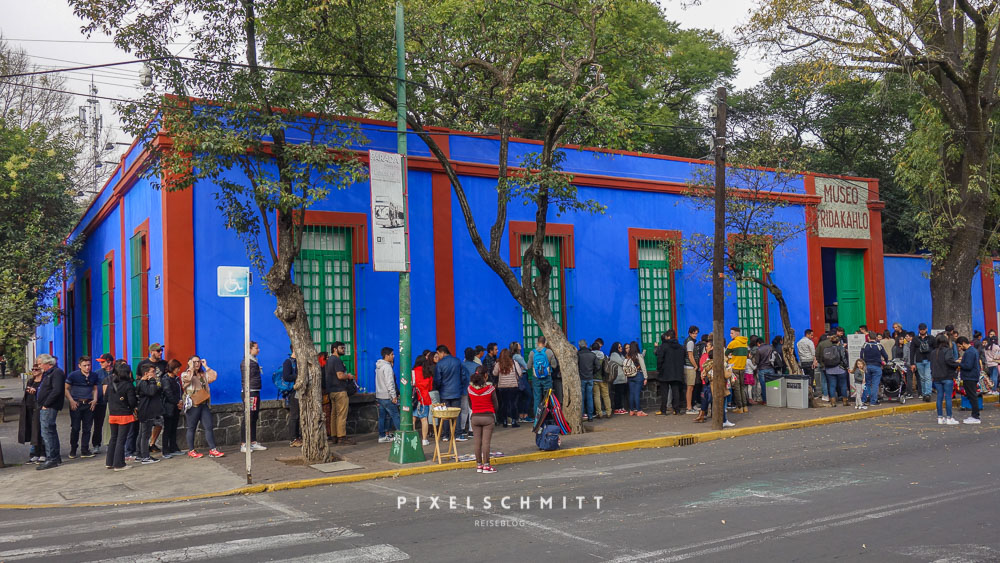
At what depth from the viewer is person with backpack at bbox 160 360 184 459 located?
1308 centimetres

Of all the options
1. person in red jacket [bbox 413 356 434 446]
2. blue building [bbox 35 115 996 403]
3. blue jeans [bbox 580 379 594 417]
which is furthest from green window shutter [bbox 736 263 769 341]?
person in red jacket [bbox 413 356 434 446]

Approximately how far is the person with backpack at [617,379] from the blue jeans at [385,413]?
17.1 feet

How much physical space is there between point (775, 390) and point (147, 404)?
43.9 ft

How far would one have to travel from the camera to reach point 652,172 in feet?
69.6

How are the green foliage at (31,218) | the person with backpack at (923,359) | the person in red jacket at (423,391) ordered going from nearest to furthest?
1. the person in red jacket at (423,391)
2. the person with backpack at (923,359)
3. the green foliage at (31,218)

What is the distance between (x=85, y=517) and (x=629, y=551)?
6419mm

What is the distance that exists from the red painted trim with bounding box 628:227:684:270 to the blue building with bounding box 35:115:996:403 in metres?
0.04

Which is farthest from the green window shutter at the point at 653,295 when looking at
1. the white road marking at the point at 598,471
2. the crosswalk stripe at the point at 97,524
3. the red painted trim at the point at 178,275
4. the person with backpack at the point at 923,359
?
the crosswalk stripe at the point at 97,524

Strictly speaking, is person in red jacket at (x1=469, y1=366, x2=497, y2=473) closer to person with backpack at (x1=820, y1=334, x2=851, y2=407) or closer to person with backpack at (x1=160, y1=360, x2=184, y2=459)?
person with backpack at (x1=160, y1=360, x2=184, y2=459)

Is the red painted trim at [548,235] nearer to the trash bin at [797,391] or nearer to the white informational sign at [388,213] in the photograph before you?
the trash bin at [797,391]

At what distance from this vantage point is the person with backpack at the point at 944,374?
15.4 m

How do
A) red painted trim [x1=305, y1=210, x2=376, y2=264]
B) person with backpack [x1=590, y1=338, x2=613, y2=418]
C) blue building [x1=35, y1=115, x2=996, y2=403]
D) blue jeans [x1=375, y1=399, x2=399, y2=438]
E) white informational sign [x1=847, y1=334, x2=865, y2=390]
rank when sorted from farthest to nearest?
white informational sign [x1=847, y1=334, x2=865, y2=390] < person with backpack [x1=590, y1=338, x2=613, y2=418] < red painted trim [x1=305, y1=210, x2=376, y2=264] < blue building [x1=35, y1=115, x2=996, y2=403] < blue jeans [x1=375, y1=399, x2=399, y2=438]

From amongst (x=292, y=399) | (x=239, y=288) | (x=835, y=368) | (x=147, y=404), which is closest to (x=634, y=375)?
(x=835, y=368)

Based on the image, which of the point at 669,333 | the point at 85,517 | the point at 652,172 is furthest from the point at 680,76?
the point at 85,517
